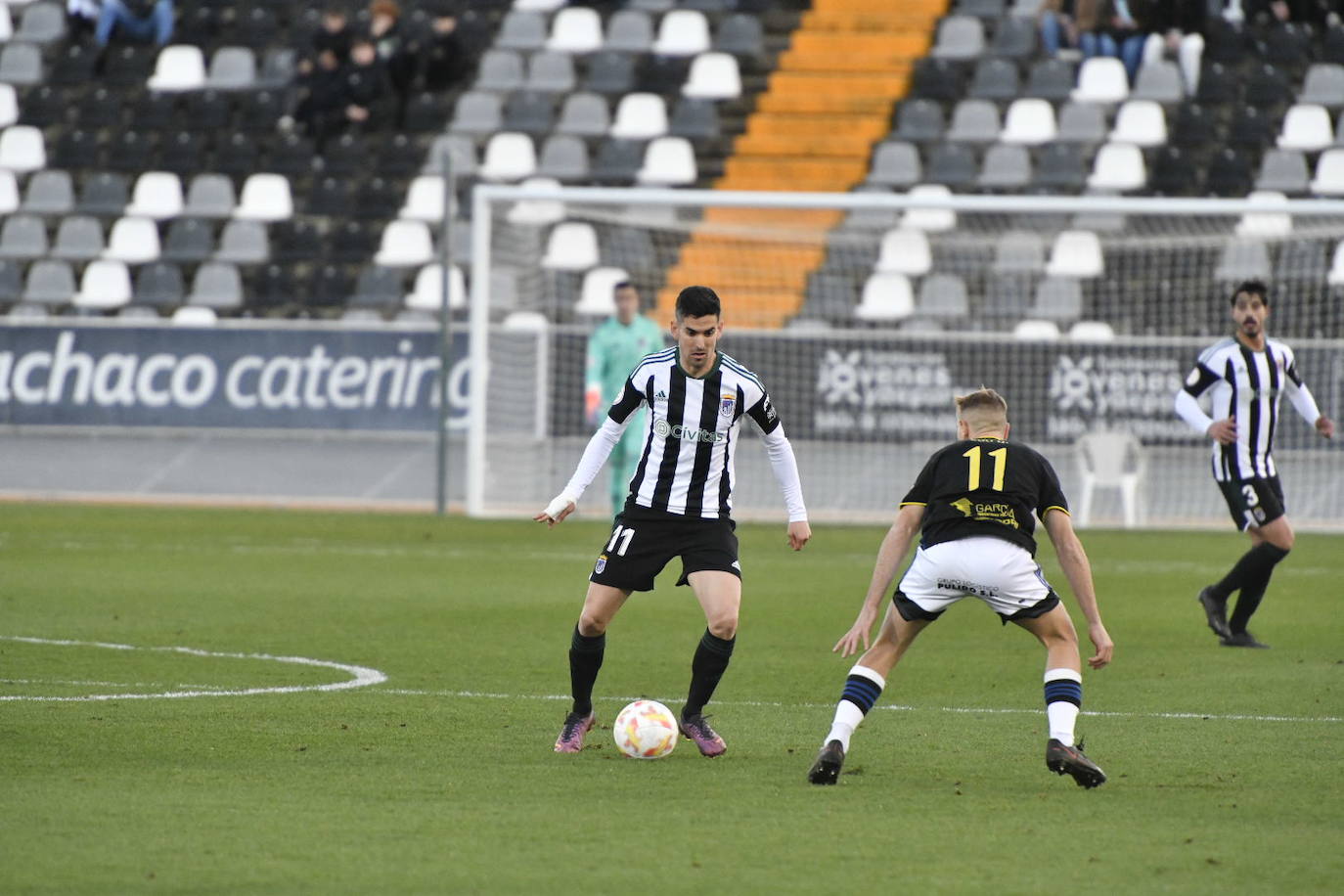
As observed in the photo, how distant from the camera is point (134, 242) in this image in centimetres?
2569

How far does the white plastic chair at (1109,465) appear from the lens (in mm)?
20078

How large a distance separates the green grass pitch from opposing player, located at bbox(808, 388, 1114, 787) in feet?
0.99

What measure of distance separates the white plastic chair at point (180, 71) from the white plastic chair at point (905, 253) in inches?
428

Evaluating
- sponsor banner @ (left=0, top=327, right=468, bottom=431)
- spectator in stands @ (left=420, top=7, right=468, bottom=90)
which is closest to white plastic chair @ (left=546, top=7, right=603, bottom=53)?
spectator in stands @ (left=420, top=7, right=468, bottom=90)

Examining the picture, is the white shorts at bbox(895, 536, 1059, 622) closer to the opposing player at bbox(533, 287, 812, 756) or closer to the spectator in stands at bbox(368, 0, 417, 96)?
the opposing player at bbox(533, 287, 812, 756)

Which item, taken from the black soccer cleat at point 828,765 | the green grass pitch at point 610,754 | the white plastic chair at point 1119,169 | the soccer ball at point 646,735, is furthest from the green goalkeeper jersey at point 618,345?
the black soccer cleat at point 828,765

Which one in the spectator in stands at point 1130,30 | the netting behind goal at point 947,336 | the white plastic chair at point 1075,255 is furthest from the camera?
the spectator in stands at point 1130,30

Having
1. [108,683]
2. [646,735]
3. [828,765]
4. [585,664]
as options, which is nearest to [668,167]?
[108,683]

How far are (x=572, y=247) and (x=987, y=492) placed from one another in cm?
1716

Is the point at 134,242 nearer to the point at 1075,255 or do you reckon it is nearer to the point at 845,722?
the point at 1075,255

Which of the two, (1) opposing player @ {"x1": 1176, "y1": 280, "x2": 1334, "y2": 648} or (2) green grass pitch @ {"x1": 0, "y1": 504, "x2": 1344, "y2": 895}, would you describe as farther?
(1) opposing player @ {"x1": 1176, "y1": 280, "x2": 1334, "y2": 648}

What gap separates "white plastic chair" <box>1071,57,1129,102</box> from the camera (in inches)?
968

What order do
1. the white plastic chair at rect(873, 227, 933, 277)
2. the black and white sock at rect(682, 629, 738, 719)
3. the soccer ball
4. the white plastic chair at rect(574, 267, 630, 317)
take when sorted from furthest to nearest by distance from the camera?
the white plastic chair at rect(574, 267, 630, 317)
the white plastic chair at rect(873, 227, 933, 277)
the black and white sock at rect(682, 629, 738, 719)
the soccer ball

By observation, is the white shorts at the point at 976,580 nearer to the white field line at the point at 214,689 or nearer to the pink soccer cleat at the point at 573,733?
the pink soccer cleat at the point at 573,733
